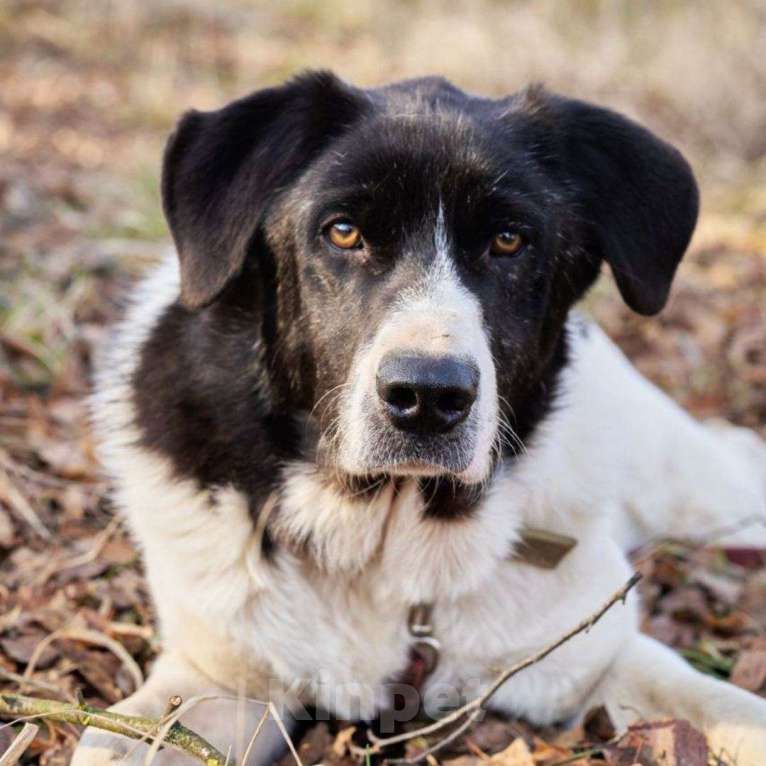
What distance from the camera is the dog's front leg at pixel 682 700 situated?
2.40 m

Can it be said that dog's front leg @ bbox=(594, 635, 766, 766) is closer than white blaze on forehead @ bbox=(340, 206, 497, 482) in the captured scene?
No

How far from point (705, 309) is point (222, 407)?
12.1 ft

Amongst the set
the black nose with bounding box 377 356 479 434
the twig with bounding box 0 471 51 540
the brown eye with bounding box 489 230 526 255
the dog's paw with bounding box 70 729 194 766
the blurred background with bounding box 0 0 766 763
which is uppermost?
the brown eye with bounding box 489 230 526 255

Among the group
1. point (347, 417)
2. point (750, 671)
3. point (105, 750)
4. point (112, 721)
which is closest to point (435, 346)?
point (347, 417)

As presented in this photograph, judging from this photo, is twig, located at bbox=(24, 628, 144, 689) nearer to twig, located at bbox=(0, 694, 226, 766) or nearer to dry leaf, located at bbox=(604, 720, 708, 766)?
twig, located at bbox=(0, 694, 226, 766)

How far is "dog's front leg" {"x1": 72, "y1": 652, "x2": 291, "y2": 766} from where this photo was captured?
2334mm

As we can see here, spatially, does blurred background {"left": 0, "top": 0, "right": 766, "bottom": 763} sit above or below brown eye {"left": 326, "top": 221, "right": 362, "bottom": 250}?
below

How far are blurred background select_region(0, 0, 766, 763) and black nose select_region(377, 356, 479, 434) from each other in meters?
1.07

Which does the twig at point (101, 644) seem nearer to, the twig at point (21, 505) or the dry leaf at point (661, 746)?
the twig at point (21, 505)

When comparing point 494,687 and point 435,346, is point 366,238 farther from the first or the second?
point 494,687

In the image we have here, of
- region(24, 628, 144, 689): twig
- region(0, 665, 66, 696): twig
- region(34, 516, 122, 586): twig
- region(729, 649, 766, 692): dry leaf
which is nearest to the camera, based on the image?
region(0, 665, 66, 696): twig

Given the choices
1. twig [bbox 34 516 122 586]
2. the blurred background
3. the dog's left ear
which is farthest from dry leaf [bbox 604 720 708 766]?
twig [bbox 34 516 122 586]

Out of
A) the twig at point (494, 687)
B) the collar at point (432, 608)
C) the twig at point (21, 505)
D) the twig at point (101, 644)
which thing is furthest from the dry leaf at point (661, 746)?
the twig at point (21, 505)

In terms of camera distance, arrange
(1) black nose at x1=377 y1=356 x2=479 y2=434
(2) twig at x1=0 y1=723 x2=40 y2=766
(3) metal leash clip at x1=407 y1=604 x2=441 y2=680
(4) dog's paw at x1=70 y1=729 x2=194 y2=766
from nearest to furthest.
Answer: (2) twig at x1=0 y1=723 x2=40 y2=766, (1) black nose at x1=377 y1=356 x2=479 y2=434, (4) dog's paw at x1=70 y1=729 x2=194 y2=766, (3) metal leash clip at x1=407 y1=604 x2=441 y2=680
